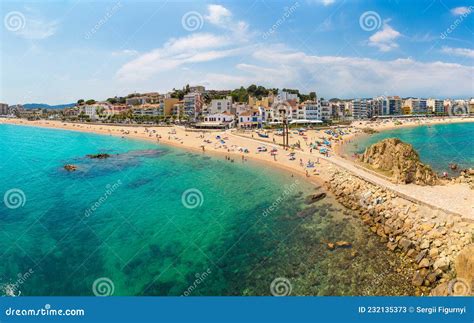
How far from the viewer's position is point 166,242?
17.7 metres

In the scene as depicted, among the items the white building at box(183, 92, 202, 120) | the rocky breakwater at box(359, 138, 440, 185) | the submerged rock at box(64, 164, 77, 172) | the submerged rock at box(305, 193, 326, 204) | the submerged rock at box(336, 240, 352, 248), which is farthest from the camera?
the white building at box(183, 92, 202, 120)

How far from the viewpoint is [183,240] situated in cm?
1795

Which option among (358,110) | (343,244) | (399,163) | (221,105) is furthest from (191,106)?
(343,244)

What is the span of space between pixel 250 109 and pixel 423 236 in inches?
2754

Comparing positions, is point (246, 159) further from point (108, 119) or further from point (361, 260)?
point (108, 119)

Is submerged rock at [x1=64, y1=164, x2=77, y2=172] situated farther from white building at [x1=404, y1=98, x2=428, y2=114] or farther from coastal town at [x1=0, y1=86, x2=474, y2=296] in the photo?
white building at [x1=404, y1=98, x2=428, y2=114]

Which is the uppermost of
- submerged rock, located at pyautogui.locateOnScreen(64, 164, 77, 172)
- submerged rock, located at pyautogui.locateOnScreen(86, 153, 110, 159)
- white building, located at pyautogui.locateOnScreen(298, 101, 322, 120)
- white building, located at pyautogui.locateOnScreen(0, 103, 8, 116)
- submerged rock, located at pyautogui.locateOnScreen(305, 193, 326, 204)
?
white building, located at pyautogui.locateOnScreen(0, 103, 8, 116)

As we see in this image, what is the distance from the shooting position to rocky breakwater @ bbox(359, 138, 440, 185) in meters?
22.9

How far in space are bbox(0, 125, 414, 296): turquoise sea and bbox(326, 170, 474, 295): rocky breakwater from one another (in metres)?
0.84

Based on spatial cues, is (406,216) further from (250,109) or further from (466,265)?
(250,109)

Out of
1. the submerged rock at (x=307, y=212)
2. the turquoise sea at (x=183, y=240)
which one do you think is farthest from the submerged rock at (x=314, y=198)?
the submerged rock at (x=307, y=212)

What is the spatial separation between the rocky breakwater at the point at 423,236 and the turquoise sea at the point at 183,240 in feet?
2.74

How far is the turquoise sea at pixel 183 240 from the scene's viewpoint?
542 inches

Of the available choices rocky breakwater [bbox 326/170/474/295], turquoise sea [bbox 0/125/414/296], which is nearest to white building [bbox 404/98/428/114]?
turquoise sea [bbox 0/125/414/296]
